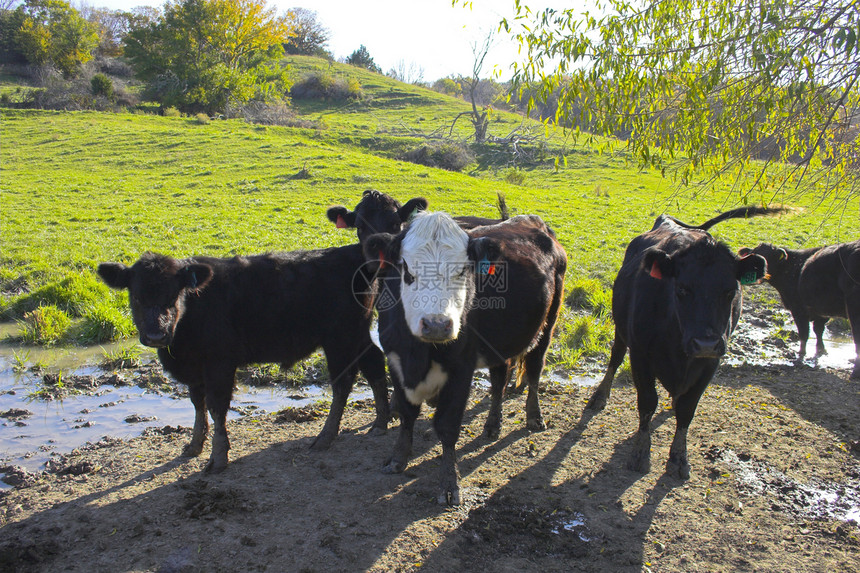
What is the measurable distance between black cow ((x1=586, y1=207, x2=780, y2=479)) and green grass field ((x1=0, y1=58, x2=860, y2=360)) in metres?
0.79

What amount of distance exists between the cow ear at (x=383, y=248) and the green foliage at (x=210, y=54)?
134 feet

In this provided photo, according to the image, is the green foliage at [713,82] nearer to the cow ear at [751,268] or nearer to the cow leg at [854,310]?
the cow ear at [751,268]

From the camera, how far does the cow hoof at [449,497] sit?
4445 mm

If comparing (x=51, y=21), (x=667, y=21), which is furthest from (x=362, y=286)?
(x=51, y=21)

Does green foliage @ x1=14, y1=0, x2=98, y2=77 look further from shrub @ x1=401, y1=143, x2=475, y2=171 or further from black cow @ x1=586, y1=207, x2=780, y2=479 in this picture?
black cow @ x1=586, y1=207, x2=780, y2=479

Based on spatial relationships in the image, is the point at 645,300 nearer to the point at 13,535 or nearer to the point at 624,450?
the point at 624,450

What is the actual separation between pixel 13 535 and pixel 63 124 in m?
33.1

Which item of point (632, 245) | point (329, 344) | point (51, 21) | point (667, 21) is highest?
point (51, 21)

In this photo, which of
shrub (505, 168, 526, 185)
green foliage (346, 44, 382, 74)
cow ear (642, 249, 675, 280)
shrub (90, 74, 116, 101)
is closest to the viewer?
cow ear (642, 249, 675, 280)

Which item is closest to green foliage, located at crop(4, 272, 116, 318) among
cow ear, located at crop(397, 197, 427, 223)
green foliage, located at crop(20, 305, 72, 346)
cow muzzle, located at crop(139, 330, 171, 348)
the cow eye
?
green foliage, located at crop(20, 305, 72, 346)

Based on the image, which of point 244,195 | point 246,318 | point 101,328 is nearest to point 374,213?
point 246,318

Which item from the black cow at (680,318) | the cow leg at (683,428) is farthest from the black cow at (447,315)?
the cow leg at (683,428)

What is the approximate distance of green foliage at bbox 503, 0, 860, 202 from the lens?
485 centimetres

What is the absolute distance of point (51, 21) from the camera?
166 ft
